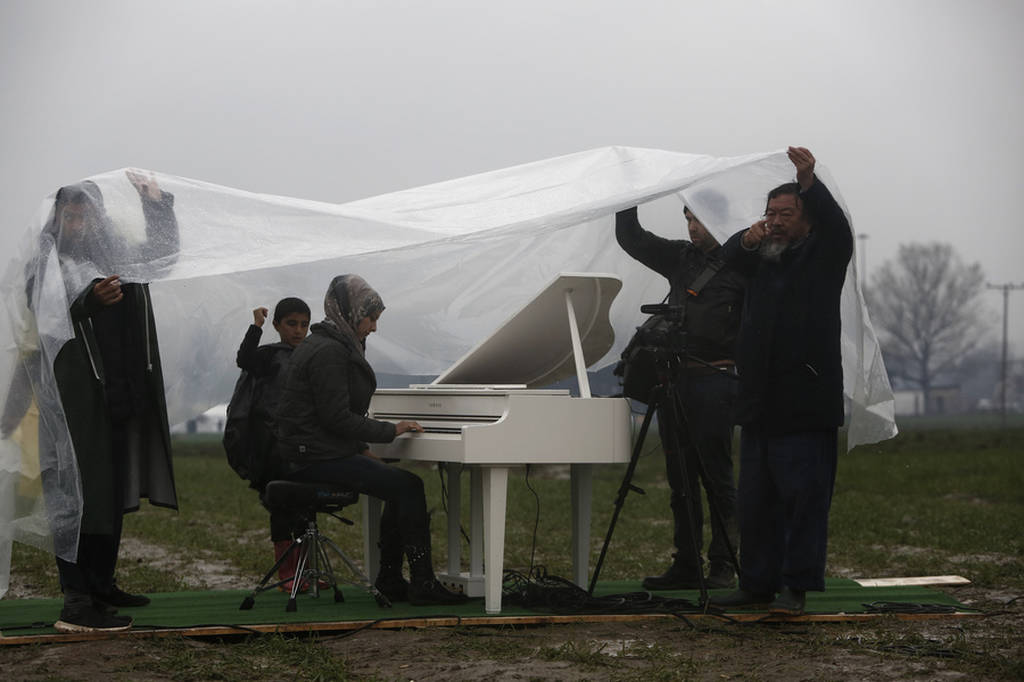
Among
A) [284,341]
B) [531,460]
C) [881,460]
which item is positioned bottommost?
[881,460]

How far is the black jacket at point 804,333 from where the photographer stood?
5.45 m

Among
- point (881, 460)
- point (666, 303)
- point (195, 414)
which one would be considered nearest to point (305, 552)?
point (195, 414)

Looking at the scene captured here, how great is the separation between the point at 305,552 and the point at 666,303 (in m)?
2.17

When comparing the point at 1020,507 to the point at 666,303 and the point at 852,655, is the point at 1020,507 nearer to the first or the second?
the point at 666,303

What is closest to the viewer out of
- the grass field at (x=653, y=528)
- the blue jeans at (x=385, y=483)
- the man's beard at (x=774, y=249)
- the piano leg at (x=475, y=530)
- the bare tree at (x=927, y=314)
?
the man's beard at (x=774, y=249)

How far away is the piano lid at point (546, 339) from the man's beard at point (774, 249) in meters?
0.71

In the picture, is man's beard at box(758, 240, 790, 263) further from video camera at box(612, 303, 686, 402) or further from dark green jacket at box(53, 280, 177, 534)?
dark green jacket at box(53, 280, 177, 534)

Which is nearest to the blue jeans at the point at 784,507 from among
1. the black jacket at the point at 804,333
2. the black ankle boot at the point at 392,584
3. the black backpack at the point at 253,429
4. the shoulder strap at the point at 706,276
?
the black jacket at the point at 804,333

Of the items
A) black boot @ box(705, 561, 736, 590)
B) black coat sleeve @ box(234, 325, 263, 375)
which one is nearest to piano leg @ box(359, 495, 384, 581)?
black coat sleeve @ box(234, 325, 263, 375)

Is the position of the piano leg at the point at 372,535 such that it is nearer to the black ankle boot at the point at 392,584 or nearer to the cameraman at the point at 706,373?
the black ankle boot at the point at 392,584

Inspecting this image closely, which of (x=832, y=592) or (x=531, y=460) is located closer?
(x=531, y=460)

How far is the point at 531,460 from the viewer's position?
551 centimetres

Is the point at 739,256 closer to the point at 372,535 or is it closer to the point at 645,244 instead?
the point at 645,244

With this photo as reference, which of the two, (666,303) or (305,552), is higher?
(666,303)
